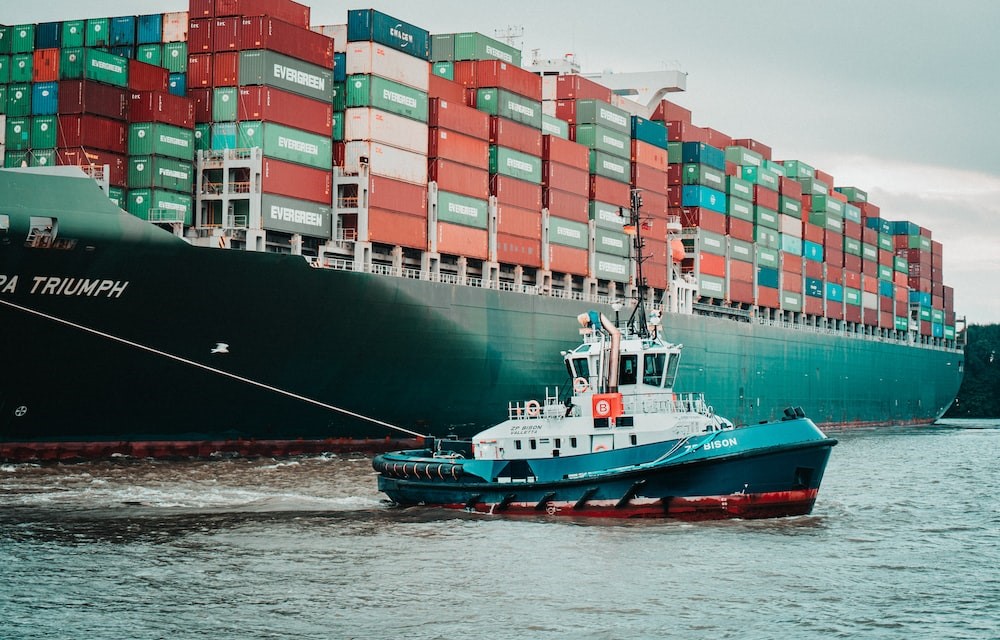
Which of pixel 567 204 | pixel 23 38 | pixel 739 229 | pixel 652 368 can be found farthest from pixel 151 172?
pixel 739 229

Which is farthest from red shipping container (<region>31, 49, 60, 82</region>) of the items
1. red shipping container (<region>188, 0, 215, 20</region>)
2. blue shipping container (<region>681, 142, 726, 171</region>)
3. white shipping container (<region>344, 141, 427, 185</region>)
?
blue shipping container (<region>681, 142, 726, 171</region>)

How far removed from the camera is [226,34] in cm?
3619

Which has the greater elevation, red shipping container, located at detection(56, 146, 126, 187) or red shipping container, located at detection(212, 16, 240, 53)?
red shipping container, located at detection(212, 16, 240, 53)

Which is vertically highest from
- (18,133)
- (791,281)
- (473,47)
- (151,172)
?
(473,47)

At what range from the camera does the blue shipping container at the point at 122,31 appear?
127 feet

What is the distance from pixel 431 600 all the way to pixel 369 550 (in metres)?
3.95

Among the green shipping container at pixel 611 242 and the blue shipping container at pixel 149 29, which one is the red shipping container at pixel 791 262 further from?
the blue shipping container at pixel 149 29

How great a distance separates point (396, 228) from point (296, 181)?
4.35 m

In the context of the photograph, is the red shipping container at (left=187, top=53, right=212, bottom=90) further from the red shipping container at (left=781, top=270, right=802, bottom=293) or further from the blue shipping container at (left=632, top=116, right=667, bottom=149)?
the red shipping container at (left=781, top=270, right=802, bottom=293)

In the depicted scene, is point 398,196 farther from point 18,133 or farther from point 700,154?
point 700,154

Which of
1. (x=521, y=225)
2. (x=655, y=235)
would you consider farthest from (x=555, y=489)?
(x=655, y=235)

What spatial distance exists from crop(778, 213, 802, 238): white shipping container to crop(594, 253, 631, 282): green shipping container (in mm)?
17957

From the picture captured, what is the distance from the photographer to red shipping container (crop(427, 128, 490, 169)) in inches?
1628

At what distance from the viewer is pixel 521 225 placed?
4525cm
